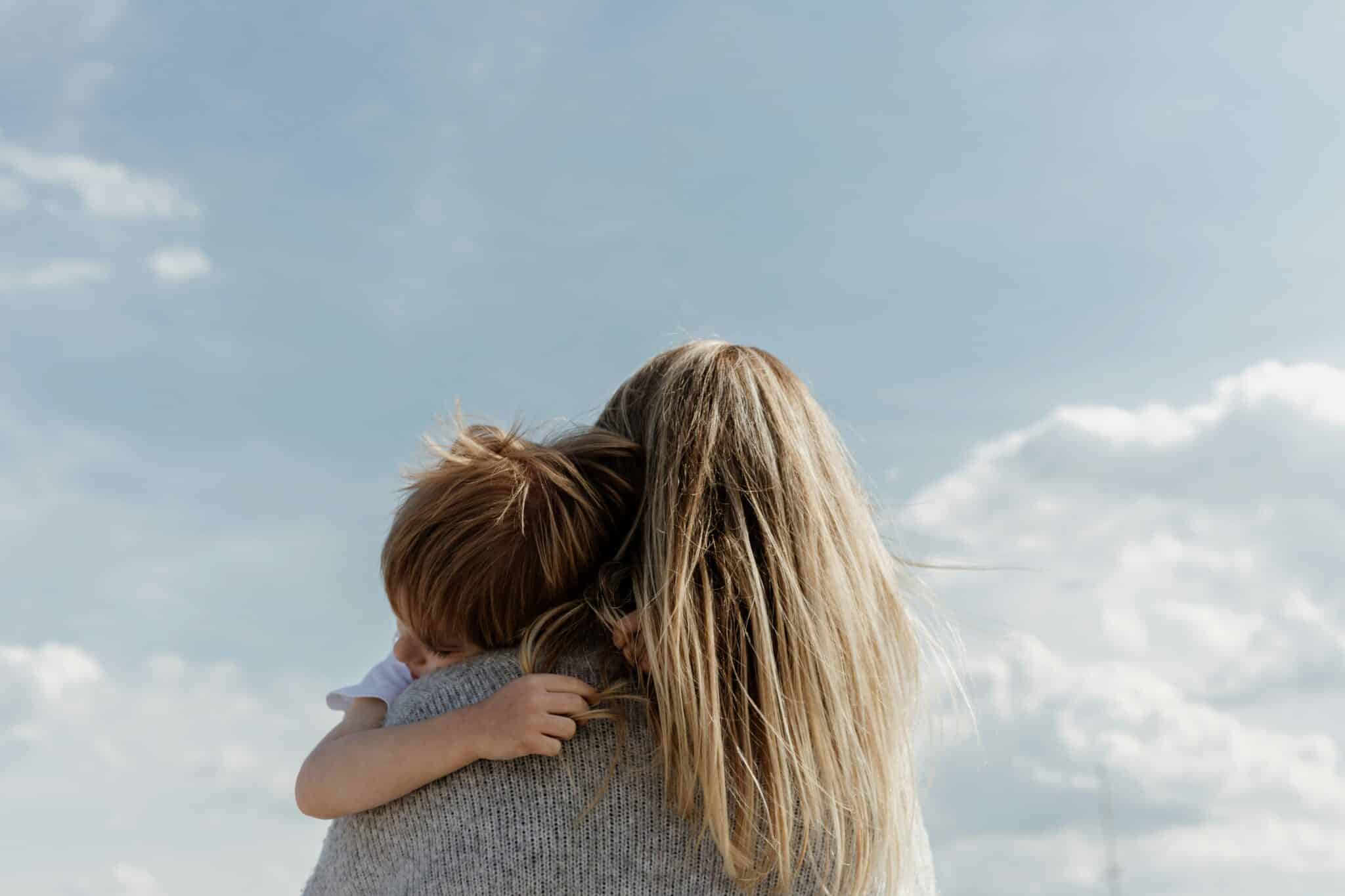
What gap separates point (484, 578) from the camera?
8.46 ft

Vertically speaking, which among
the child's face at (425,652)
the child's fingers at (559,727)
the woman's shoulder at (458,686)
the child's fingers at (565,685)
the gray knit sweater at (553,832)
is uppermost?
the child's face at (425,652)

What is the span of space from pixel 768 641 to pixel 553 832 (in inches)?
21.8

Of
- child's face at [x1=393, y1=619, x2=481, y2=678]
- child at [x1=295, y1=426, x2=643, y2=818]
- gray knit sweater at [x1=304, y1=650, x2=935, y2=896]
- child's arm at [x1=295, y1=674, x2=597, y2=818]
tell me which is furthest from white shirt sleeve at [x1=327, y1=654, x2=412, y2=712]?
gray knit sweater at [x1=304, y1=650, x2=935, y2=896]

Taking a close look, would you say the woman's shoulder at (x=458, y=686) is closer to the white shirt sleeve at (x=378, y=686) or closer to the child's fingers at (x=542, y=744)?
the child's fingers at (x=542, y=744)

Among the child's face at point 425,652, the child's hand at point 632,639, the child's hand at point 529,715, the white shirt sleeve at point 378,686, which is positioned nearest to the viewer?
the child's hand at point 529,715

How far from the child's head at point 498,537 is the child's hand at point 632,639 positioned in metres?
0.17

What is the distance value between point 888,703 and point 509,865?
84 cm

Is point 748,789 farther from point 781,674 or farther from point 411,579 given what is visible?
point 411,579

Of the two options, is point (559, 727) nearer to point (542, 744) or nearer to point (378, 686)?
point (542, 744)

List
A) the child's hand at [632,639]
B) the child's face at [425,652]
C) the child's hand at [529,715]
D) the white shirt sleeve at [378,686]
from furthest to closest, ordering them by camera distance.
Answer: the white shirt sleeve at [378,686]
the child's face at [425,652]
the child's hand at [632,639]
the child's hand at [529,715]

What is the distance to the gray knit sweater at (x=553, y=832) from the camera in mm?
2404

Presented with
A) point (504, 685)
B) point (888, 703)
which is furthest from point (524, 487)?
point (888, 703)

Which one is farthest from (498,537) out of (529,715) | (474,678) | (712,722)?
(712,722)

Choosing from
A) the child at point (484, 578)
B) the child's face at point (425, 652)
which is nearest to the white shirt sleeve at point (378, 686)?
the child's face at point (425, 652)
